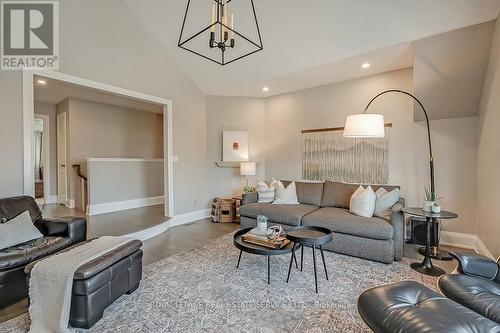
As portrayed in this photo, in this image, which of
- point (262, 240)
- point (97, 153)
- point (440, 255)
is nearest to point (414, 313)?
point (262, 240)

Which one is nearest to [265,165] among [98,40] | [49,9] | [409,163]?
[409,163]

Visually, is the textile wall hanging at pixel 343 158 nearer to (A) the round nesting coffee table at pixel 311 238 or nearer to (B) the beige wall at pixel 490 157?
(B) the beige wall at pixel 490 157

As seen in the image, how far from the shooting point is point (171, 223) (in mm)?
4898

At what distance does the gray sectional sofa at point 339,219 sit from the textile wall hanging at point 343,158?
351mm

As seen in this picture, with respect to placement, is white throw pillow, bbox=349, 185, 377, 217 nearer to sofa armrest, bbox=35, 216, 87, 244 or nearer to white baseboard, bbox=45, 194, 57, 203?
sofa armrest, bbox=35, 216, 87, 244

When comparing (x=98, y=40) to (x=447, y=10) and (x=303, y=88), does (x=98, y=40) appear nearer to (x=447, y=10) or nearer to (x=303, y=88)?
(x=303, y=88)

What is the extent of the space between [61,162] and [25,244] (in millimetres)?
4714

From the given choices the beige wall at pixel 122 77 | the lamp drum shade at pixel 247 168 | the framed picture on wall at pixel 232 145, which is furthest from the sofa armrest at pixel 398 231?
the beige wall at pixel 122 77

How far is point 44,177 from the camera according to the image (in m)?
6.35

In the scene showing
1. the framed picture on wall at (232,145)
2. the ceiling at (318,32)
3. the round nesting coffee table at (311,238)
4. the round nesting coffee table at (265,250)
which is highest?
the ceiling at (318,32)

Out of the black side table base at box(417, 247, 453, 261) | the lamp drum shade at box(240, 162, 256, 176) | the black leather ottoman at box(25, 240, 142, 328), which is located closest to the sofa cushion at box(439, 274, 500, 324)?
the black side table base at box(417, 247, 453, 261)

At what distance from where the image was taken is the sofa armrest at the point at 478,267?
1894mm

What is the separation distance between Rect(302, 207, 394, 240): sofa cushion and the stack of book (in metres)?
0.96

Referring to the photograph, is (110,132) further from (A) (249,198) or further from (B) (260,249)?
(B) (260,249)
